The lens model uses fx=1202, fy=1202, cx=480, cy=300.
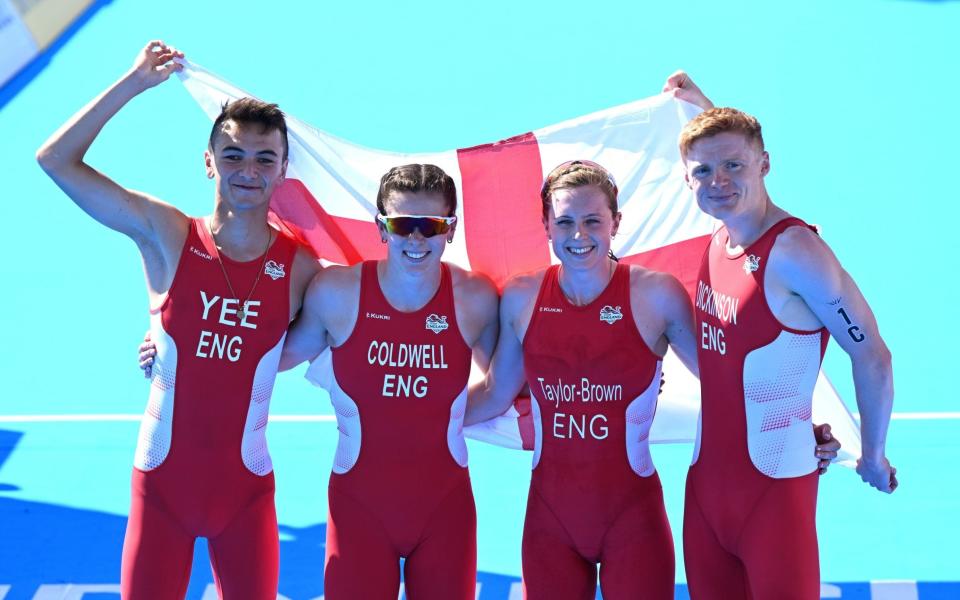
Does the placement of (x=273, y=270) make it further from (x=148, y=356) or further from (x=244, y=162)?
(x=148, y=356)

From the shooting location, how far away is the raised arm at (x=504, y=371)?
15.6 feet

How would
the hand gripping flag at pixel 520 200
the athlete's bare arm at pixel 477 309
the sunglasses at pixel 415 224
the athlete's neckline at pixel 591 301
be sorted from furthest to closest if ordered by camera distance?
the hand gripping flag at pixel 520 200, the athlete's bare arm at pixel 477 309, the athlete's neckline at pixel 591 301, the sunglasses at pixel 415 224

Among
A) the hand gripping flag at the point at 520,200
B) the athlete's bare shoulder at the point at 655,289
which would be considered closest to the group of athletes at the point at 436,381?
the athlete's bare shoulder at the point at 655,289

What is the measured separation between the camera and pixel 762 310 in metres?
4.33

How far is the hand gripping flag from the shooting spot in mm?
5426

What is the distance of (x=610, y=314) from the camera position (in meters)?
4.61

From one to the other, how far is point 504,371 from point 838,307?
4.51 feet

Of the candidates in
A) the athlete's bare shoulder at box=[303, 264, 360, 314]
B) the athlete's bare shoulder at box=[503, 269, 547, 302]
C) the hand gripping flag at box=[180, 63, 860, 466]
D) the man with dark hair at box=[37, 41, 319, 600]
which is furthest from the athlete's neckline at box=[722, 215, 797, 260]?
the man with dark hair at box=[37, 41, 319, 600]

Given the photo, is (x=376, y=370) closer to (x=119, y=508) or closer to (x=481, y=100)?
(x=119, y=508)

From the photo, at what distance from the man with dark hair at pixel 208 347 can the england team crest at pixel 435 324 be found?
55 cm

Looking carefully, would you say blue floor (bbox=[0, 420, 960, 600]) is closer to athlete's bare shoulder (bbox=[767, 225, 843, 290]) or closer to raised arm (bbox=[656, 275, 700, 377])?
raised arm (bbox=[656, 275, 700, 377])

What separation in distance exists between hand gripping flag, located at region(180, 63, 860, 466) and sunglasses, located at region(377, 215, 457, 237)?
3.01 feet

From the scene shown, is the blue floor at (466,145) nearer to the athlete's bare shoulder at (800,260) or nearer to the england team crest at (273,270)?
the england team crest at (273,270)

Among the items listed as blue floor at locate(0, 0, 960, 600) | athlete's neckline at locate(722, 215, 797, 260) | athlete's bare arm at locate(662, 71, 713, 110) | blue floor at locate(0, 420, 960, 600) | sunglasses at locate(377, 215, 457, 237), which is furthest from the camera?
blue floor at locate(0, 0, 960, 600)
